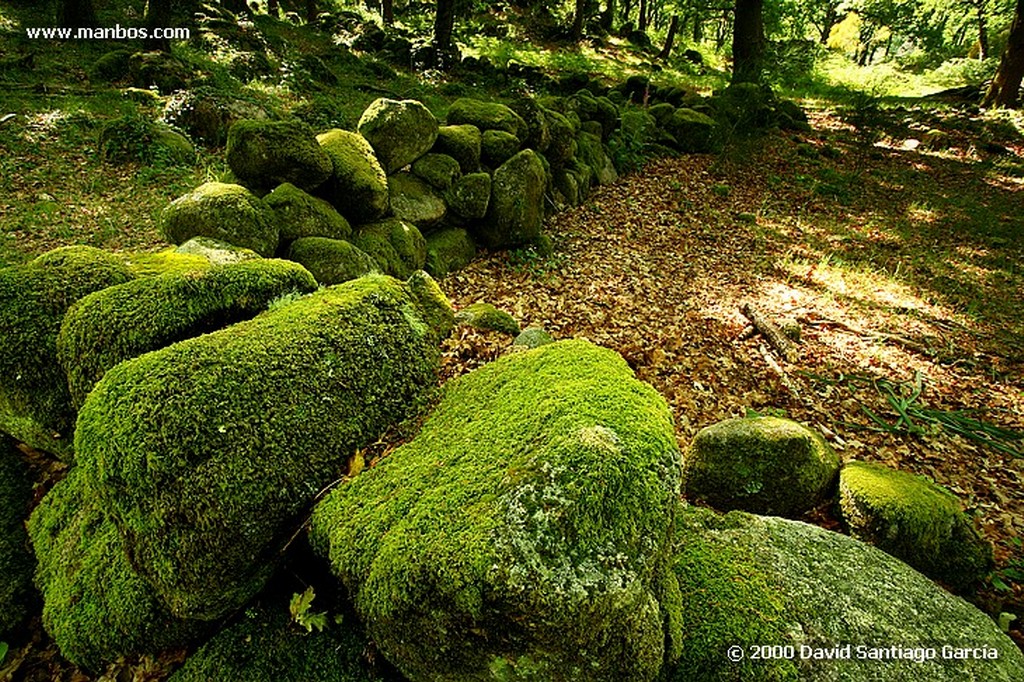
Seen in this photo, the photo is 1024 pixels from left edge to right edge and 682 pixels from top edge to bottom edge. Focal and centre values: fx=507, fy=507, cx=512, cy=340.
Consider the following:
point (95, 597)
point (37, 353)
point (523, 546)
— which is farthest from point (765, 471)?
point (37, 353)

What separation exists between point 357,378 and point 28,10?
1855 centimetres

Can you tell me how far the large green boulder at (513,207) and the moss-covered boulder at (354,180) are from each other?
174 centimetres

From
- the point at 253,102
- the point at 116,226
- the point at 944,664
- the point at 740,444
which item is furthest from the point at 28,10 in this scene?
the point at 944,664

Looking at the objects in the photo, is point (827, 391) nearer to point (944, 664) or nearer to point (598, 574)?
point (944, 664)

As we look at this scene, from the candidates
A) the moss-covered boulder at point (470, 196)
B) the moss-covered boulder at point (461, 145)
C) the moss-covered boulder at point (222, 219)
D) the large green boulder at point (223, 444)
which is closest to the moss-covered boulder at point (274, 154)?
the moss-covered boulder at point (222, 219)

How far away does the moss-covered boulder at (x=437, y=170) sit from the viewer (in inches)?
262

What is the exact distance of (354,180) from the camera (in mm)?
5445

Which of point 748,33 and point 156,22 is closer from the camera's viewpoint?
point 156,22

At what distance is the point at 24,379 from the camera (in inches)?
101

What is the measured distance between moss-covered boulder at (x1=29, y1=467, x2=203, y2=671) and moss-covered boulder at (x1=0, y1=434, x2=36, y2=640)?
0.09 m

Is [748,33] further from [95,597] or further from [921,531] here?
[95,597]

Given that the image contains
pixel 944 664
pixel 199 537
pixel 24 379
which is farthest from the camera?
pixel 24 379

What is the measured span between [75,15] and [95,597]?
16068 millimetres

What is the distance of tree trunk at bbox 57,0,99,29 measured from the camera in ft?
39.8
